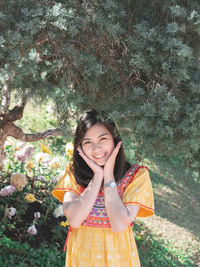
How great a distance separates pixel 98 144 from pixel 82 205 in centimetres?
39

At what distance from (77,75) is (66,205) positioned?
0.78 metres

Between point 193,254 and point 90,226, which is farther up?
point 90,226

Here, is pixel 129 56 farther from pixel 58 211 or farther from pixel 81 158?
pixel 58 211

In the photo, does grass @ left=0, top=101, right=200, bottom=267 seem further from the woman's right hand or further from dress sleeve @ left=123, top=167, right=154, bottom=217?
the woman's right hand

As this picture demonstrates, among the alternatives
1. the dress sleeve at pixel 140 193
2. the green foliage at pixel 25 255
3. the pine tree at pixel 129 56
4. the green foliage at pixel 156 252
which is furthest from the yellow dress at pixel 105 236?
the green foliage at pixel 156 252

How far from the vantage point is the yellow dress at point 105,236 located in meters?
1.88

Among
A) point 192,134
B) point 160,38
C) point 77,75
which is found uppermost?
point 160,38

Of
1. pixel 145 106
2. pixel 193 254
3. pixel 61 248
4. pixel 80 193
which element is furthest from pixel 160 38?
pixel 193 254

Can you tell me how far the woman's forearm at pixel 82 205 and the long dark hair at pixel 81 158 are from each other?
0.56ft

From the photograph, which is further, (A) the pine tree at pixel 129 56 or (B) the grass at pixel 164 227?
(B) the grass at pixel 164 227

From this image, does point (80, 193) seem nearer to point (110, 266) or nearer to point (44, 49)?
point (110, 266)

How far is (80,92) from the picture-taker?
6.86 ft

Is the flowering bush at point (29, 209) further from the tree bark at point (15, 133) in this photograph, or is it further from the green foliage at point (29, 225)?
the tree bark at point (15, 133)

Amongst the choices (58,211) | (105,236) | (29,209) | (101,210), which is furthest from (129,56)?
(29,209)
